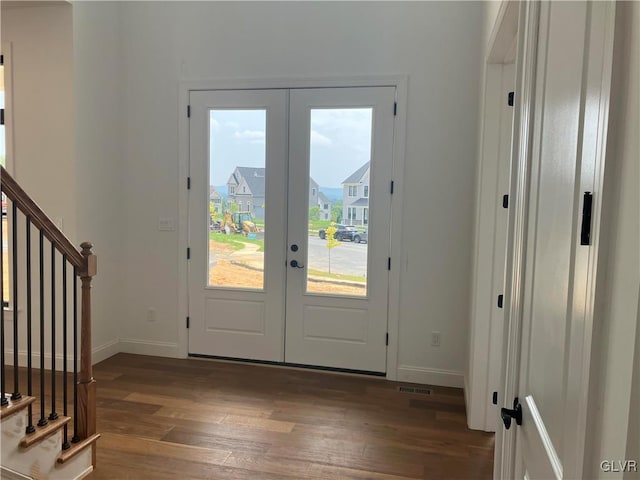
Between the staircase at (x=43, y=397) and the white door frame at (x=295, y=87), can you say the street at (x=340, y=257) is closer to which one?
the white door frame at (x=295, y=87)

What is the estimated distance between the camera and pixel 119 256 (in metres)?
4.15

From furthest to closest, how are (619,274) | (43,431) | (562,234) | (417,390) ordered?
(417,390) → (43,431) → (562,234) → (619,274)

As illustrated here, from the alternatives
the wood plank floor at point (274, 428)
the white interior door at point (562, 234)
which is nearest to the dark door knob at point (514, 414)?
the white interior door at point (562, 234)

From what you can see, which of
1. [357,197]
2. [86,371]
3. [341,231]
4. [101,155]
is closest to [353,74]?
[357,197]

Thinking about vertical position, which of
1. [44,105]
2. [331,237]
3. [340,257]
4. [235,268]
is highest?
[44,105]

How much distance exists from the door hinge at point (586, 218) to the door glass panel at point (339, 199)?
295cm

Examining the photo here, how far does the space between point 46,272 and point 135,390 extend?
1.28 meters

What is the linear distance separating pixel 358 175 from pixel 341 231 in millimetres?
488

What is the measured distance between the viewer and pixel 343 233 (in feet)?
12.4

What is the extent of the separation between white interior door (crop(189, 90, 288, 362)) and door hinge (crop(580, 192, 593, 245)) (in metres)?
3.19

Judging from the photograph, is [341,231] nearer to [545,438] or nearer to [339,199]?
[339,199]

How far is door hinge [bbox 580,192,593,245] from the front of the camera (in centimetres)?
75

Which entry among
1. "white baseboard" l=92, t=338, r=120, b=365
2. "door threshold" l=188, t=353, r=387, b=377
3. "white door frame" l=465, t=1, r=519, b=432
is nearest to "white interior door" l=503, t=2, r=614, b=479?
"white door frame" l=465, t=1, r=519, b=432

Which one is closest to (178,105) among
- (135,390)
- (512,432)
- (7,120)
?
(7,120)
